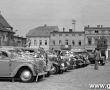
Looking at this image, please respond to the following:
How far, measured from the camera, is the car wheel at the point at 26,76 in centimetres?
1461

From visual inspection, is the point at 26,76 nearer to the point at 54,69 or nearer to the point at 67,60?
the point at 54,69

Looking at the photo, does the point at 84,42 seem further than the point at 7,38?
Yes

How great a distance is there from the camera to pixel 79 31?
85875mm

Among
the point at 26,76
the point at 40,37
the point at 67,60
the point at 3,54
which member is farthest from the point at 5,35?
the point at 26,76

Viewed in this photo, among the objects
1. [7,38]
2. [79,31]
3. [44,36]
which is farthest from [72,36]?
[7,38]

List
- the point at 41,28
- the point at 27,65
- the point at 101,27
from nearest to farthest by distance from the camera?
1. the point at 27,65
2. the point at 101,27
3. the point at 41,28

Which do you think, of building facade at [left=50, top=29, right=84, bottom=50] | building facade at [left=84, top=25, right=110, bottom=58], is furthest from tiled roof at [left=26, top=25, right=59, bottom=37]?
building facade at [left=84, top=25, right=110, bottom=58]

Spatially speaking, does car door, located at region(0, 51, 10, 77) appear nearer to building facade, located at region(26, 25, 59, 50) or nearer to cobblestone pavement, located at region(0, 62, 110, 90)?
cobblestone pavement, located at region(0, 62, 110, 90)

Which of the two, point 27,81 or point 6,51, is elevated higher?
point 6,51

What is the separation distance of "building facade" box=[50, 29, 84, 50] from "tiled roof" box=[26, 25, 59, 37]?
2.86m

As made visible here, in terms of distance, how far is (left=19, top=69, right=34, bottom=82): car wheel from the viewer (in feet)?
47.9

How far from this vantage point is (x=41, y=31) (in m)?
91.0

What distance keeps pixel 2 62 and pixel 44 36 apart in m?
73.4

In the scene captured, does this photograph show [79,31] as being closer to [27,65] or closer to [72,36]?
[72,36]
